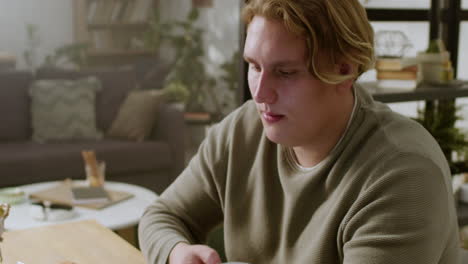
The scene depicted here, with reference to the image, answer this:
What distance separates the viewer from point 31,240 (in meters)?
1.24

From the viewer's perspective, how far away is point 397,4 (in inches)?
93.7

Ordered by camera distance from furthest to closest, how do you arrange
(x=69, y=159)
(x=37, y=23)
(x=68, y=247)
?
(x=37, y=23), (x=69, y=159), (x=68, y=247)

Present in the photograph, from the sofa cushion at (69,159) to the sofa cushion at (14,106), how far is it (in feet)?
0.33

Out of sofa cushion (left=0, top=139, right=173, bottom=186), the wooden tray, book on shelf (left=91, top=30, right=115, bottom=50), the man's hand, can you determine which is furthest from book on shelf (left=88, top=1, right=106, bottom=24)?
the man's hand

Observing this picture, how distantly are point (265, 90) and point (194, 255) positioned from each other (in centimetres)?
32

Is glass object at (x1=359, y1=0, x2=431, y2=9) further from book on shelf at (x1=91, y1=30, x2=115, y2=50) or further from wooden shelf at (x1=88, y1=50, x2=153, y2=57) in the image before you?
book on shelf at (x1=91, y1=30, x2=115, y2=50)

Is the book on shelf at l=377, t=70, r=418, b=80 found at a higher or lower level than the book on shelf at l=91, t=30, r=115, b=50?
higher

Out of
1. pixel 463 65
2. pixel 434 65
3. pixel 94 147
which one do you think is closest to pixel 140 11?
pixel 94 147

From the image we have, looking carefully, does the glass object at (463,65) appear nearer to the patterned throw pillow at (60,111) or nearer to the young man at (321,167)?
the young man at (321,167)

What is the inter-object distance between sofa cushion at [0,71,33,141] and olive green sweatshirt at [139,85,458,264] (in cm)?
292

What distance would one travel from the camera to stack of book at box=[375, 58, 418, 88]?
214cm

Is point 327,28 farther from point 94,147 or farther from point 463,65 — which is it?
point 94,147

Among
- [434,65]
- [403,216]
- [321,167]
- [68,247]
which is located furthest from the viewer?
[434,65]

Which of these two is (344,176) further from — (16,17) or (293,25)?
(16,17)
